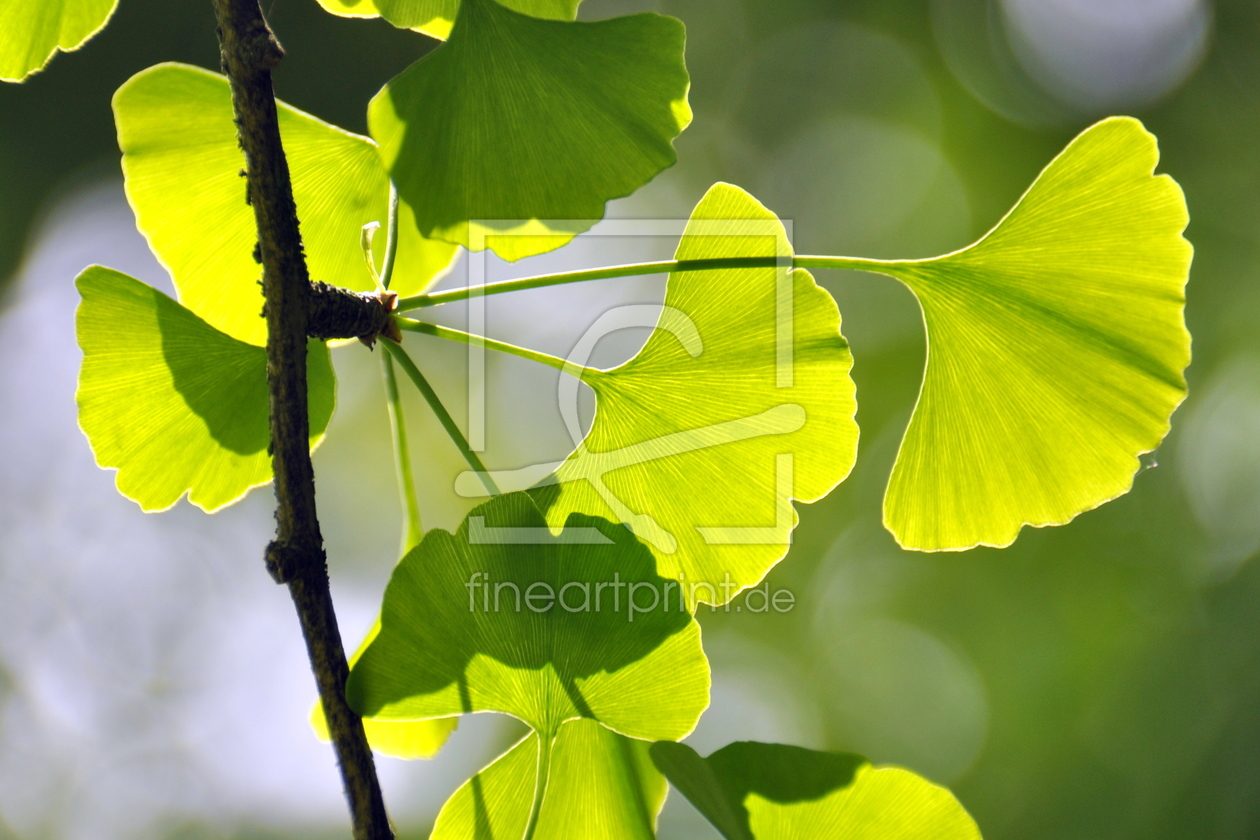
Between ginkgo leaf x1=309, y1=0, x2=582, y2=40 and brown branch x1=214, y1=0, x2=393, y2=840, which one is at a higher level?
ginkgo leaf x1=309, y1=0, x2=582, y2=40

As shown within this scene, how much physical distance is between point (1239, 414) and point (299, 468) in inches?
Result: 131

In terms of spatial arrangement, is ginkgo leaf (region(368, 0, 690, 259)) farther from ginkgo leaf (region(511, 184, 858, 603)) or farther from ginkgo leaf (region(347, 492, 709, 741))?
ginkgo leaf (region(347, 492, 709, 741))

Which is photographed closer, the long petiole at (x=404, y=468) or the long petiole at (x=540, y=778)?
the long petiole at (x=540, y=778)

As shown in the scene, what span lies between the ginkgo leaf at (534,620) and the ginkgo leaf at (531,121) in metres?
0.19

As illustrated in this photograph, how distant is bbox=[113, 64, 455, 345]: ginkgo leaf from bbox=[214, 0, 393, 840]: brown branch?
12 cm

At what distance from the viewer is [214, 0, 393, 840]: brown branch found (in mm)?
435

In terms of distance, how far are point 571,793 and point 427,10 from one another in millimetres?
487

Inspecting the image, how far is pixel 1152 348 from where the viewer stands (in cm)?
52

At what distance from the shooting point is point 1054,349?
53 centimetres

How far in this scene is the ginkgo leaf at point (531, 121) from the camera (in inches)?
19.8

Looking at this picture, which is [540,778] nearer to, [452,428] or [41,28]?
[452,428]

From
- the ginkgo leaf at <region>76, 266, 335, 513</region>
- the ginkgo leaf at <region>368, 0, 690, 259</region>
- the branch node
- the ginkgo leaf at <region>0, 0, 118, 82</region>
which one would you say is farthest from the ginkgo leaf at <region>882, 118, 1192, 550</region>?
the ginkgo leaf at <region>0, 0, 118, 82</region>

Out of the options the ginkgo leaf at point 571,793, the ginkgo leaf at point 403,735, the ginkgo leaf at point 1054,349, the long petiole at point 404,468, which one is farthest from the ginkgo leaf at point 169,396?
the ginkgo leaf at point 1054,349

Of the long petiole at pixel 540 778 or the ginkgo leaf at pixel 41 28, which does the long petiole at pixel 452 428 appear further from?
the ginkgo leaf at pixel 41 28
